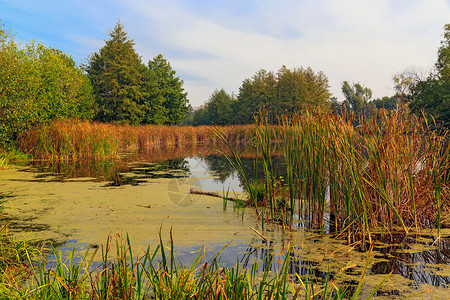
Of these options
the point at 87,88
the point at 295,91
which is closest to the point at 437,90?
the point at 295,91

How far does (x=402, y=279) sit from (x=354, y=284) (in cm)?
45

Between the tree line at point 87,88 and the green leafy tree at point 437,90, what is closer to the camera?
the tree line at point 87,88

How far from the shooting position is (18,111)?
11.0 m

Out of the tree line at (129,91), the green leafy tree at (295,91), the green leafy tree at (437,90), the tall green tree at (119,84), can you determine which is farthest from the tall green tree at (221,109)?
the green leafy tree at (437,90)

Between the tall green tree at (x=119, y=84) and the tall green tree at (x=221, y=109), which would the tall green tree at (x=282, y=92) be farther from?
the tall green tree at (x=119, y=84)

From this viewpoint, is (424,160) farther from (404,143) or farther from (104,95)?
(104,95)

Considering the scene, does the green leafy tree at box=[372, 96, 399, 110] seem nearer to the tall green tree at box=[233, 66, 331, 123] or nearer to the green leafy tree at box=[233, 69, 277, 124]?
the tall green tree at box=[233, 66, 331, 123]

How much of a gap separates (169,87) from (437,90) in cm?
2742

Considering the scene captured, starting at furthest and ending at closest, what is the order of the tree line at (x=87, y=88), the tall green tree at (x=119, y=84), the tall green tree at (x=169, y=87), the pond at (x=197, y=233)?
the tall green tree at (x=169, y=87)
the tall green tree at (x=119, y=84)
the tree line at (x=87, y=88)
the pond at (x=197, y=233)

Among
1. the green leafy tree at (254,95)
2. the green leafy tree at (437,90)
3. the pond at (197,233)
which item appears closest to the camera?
the pond at (197,233)

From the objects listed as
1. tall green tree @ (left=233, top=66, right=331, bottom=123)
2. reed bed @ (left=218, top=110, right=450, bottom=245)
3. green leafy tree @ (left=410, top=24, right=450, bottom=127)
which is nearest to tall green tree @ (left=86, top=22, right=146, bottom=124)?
tall green tree @ (left=233, top=66, right=331, bottom=123)

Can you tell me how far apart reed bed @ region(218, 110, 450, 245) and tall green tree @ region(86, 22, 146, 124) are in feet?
92.0

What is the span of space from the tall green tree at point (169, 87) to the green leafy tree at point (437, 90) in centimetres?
2540

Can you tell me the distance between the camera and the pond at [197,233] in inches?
114
